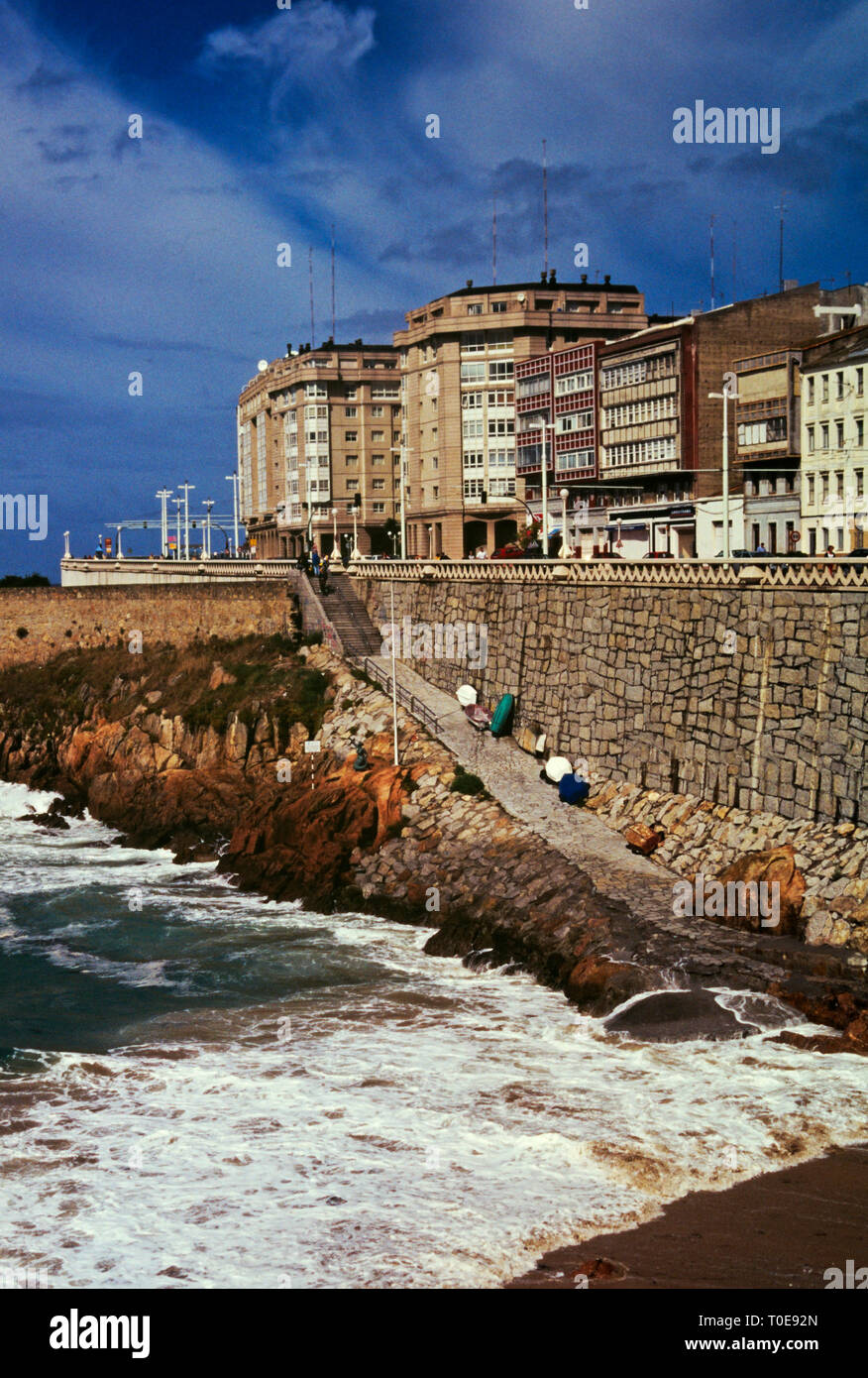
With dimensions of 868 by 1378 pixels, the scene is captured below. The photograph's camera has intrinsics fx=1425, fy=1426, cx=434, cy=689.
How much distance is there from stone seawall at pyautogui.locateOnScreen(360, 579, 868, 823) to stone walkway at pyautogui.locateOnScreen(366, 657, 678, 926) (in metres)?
1.39

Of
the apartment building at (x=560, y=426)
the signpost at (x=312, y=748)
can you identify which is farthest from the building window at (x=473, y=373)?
the signpost at (x=312, y=748)

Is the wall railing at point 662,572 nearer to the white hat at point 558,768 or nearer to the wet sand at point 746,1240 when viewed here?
the white hat at point 558,768

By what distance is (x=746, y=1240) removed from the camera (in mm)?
19469

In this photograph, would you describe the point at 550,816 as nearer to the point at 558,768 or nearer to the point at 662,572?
the point at 558,768

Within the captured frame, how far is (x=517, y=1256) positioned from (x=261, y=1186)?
4.29 m

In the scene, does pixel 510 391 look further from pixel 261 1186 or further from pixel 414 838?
pixel 261 1186

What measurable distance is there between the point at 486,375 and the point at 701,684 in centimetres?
6487

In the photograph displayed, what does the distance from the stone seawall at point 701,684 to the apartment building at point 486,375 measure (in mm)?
50251

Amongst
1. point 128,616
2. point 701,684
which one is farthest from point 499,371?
point 701,684

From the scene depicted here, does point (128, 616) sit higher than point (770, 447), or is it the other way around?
point (770, 447)

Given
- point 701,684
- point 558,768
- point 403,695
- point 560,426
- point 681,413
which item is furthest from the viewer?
point 560,426

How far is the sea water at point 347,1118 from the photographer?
1952 centimetres

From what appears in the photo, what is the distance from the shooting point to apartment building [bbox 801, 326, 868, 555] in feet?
185

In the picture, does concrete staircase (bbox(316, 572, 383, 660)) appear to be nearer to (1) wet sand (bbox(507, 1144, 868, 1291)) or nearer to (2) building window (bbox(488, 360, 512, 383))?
(1) wet sand (bbox(507, 1144, 868, 1291))
